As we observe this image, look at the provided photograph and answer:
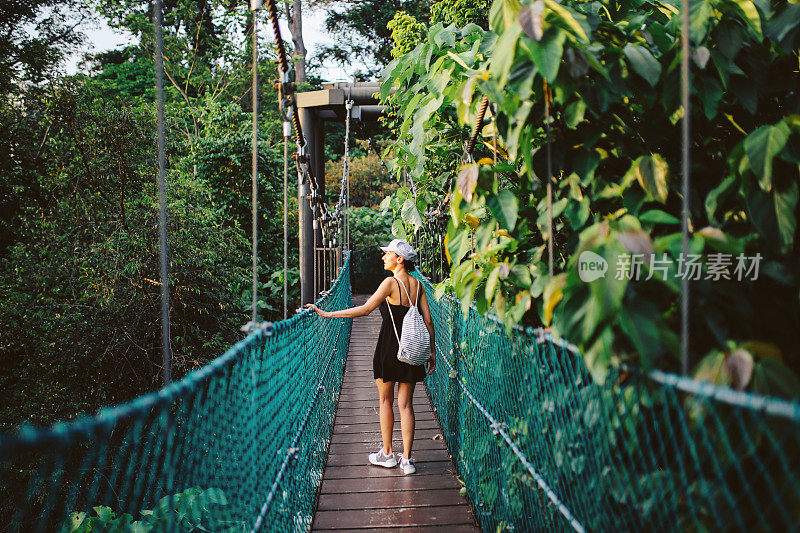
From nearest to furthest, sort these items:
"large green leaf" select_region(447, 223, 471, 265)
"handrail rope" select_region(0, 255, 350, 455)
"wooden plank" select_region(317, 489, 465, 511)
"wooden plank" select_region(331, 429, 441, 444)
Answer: "handrail rope" select_region(0, 255, 350, 455) < "large green leaf" select_region(447, 223, 471, 265) < "wooden plank" select_region(317, 489, 465, 511) < "wooden plank" select_region(331, 429, 441, 444)

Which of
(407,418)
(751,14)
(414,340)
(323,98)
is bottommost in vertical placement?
(407,418)

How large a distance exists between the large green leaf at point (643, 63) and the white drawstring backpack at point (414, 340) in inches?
60.0

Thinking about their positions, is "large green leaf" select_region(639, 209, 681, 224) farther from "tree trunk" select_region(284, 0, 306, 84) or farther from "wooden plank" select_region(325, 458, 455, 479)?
"tree trunk" select_region(284, 0, 306, 84)

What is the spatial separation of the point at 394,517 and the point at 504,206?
1.37 m

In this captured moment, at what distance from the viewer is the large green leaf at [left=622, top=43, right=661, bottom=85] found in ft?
3.34

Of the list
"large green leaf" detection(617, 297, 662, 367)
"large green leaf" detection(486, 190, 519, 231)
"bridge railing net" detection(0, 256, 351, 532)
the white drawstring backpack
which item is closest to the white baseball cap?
the white drawstring backpack

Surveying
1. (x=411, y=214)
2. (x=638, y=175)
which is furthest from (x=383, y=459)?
(x=638, y=175)

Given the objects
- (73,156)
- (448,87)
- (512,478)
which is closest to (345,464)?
(512,478)

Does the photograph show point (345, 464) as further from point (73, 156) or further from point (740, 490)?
point (73, 156)

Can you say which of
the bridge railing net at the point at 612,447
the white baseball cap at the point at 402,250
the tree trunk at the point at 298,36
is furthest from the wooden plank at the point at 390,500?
the tree trunk at the point at 298,36

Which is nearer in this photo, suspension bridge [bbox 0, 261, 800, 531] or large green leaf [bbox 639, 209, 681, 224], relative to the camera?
suspension bridge [bbox 0, 261, 800, 531]

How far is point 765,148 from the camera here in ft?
2.95

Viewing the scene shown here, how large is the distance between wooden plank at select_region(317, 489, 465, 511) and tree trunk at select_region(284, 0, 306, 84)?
36.4 ft

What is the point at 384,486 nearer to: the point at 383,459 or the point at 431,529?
the point at 383,459
